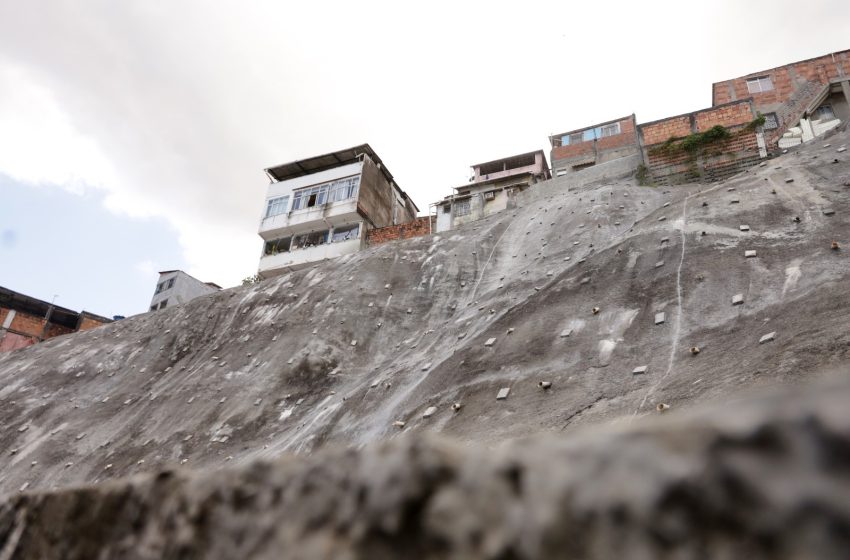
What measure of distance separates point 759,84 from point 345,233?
26.9 metres

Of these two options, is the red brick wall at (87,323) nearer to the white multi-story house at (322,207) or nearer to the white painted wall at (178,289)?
the white painted wall at (178,289)

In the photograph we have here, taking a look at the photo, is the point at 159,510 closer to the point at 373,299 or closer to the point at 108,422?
the point at 373,299

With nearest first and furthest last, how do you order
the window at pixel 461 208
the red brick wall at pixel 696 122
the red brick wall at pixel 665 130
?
the red brick wall at pixel 696 122 < the red brick wall at pixel 665 130 < the window at pixel 461 208

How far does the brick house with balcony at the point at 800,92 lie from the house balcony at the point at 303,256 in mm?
22415

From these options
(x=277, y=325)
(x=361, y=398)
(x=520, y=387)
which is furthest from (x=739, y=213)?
(x=277, y=325)

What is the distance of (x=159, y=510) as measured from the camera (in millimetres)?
1354

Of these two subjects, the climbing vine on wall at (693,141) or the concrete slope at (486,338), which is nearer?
the concrete slope at (486,338)

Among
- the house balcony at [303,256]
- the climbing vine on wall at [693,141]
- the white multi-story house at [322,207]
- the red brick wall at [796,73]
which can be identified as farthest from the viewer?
the white multi-story house at [322,207]

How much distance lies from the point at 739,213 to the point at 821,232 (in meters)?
1.79

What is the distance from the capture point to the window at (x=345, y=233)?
103ft

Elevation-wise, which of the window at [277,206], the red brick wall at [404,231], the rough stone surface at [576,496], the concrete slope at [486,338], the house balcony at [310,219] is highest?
the window at [277,206]

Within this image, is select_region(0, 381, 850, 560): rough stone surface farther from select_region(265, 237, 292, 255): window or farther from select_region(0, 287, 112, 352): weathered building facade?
select_region(0, 287, 112, 352): weathered building facade

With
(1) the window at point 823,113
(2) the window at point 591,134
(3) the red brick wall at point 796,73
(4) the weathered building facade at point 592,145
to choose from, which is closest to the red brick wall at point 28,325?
(4) the weathered building facade at point 592,145

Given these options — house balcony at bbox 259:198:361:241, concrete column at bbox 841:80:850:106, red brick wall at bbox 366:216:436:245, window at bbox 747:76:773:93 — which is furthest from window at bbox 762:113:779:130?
house balcony at bbox 259:198:361:241
